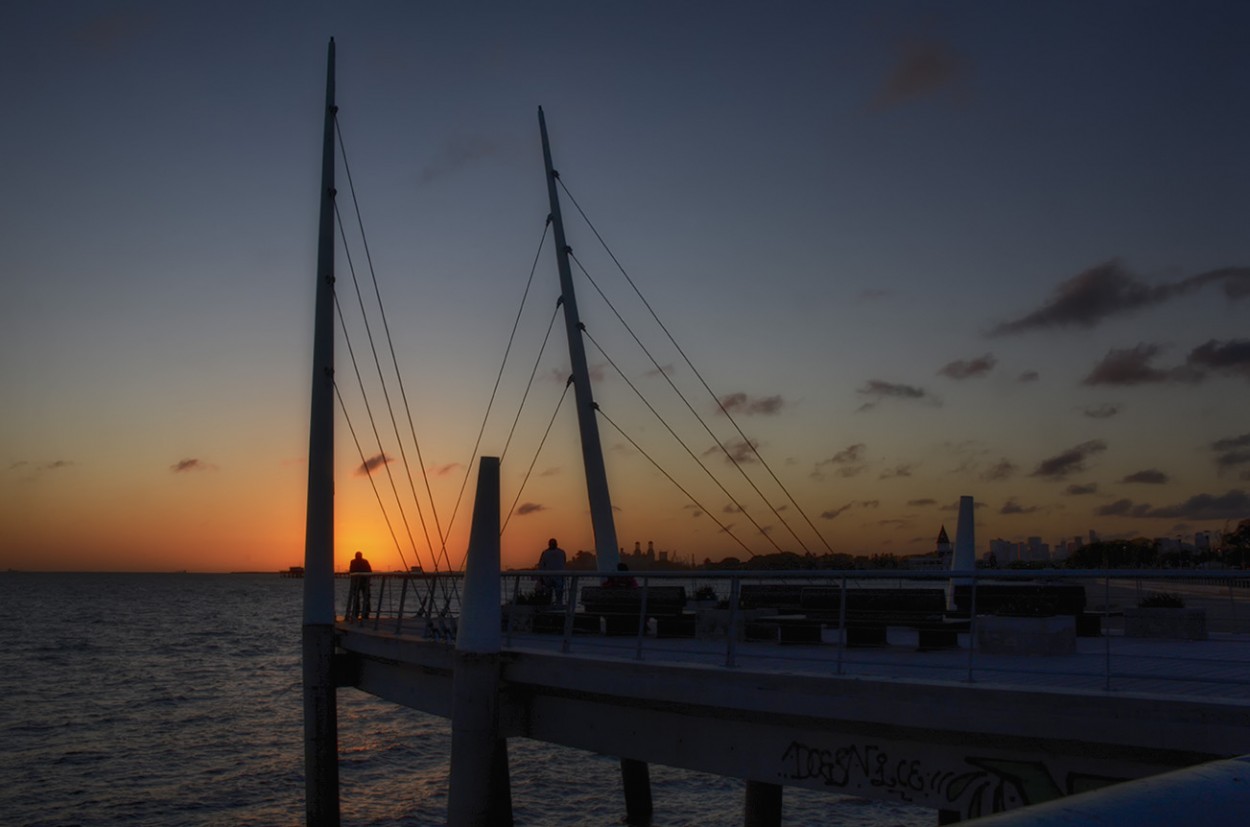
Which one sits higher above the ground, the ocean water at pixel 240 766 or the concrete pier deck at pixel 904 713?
the concrete pier deck at pixel 904 713

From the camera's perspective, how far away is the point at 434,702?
18984 millimetres

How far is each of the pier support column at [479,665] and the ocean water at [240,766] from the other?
547 inches

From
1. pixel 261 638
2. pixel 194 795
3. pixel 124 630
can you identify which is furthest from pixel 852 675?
pixel 124 630

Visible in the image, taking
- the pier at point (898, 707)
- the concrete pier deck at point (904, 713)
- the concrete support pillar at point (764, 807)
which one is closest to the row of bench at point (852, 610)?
the pier at point (898, 707)

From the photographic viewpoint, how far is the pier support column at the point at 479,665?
13703mm

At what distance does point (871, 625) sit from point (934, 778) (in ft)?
14.3

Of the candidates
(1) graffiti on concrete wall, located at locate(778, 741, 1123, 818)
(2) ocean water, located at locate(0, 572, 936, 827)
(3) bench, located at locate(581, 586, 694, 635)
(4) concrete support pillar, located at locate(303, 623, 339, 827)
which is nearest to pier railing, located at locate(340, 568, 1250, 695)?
(3) bench, located at locate(581, 586, 694, 635)

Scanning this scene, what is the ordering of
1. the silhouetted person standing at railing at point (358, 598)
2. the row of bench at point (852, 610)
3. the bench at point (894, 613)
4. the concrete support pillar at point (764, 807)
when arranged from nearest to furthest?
the row of bench at point (852, 610) < the bench at point (894, 613) < the concrete support pillar at point (764, 807) < the silhouetted person standing at railing at point (358, 598)

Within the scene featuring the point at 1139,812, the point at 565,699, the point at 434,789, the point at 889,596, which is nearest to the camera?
the point at 1139,812

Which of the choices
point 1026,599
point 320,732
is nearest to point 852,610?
point 1026,599

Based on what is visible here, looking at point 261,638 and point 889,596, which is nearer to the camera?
point 889,596

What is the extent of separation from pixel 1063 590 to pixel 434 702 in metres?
11.5

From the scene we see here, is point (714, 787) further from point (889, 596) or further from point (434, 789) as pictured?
point (889, 596)

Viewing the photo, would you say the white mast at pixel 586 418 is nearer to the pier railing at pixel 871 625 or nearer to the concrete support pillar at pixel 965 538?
the pier railing at pixel 871 625
